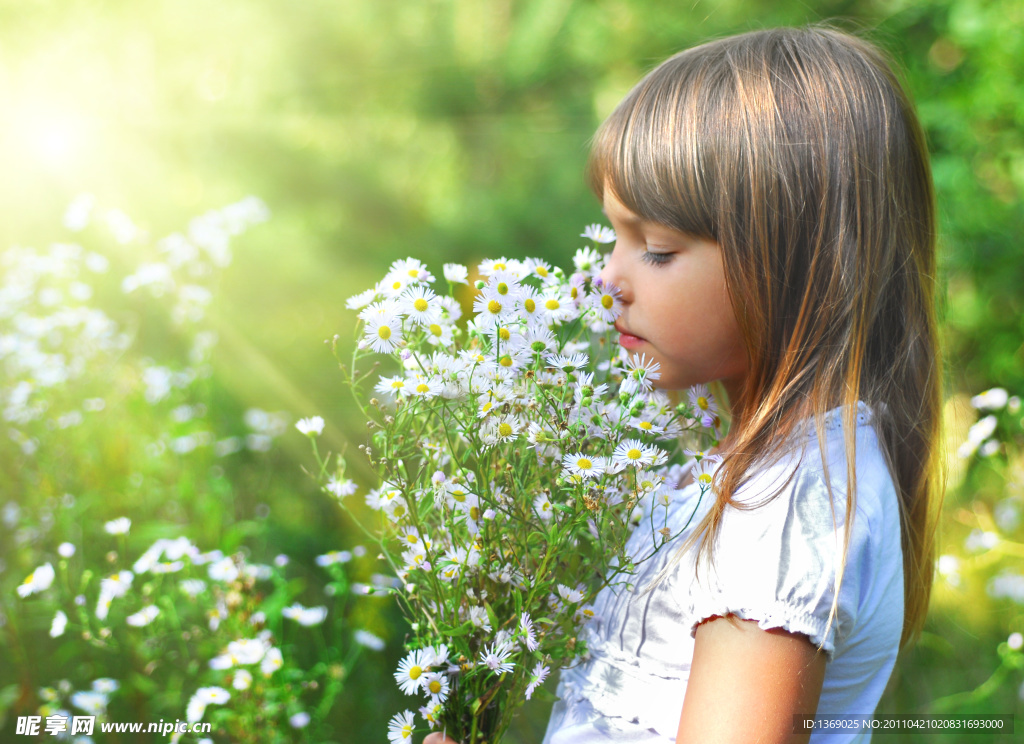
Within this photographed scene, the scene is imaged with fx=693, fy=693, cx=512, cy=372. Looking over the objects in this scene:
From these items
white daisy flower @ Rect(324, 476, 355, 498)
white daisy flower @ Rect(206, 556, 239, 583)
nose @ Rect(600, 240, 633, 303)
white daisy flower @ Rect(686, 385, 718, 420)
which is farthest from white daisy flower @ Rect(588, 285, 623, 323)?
white daisy flower @ Rect(206, 556, 239, 583)

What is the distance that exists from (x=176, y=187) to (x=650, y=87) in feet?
6.28

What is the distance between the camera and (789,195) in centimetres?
69

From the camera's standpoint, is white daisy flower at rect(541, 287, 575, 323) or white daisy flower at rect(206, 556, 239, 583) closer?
white daisy flower at rect(541, 287, 575, 323)

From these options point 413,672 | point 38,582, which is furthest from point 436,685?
point 38,582

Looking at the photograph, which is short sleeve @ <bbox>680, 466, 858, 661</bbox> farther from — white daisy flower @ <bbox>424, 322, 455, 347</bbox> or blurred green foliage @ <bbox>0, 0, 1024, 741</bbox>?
blurred green foliage @ <bbox>0, 0, 1024, 741</bbox>

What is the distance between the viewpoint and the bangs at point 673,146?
0.69 metres

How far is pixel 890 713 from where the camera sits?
143cm

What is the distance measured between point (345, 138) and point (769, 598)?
91.6 inches

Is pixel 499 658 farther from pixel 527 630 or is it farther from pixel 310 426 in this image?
pixel 310 426

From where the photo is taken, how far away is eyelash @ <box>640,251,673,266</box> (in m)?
0.70

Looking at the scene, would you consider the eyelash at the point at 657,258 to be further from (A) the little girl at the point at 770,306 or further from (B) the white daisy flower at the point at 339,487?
(B) the white daisy flower at the point at 339,487

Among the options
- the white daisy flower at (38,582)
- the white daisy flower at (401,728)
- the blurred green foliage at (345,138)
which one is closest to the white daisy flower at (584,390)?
the white daisy flower at (401,728)

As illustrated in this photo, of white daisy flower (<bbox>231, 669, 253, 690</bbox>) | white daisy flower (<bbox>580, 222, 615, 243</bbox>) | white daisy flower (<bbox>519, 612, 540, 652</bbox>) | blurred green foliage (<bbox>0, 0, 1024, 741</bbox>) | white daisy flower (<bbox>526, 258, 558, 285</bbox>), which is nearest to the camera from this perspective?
white daisy flower (<bbox>519, 612, 540, 652</bbox>)

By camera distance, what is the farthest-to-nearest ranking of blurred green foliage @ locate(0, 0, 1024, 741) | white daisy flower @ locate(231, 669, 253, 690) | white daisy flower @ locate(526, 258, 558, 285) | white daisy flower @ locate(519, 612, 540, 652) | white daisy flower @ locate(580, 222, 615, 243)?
blurred green foliage @ locate(0, 0, 1024, 741) < white daisy flower @ locate(231, 669, 253, 690) < white daisy flower @ locate(580, 222, 615, 243) < white daisy flower @ locate(526, 258, 558, 285) < white daisy flower @ locate(519, 612, 540, 652)
